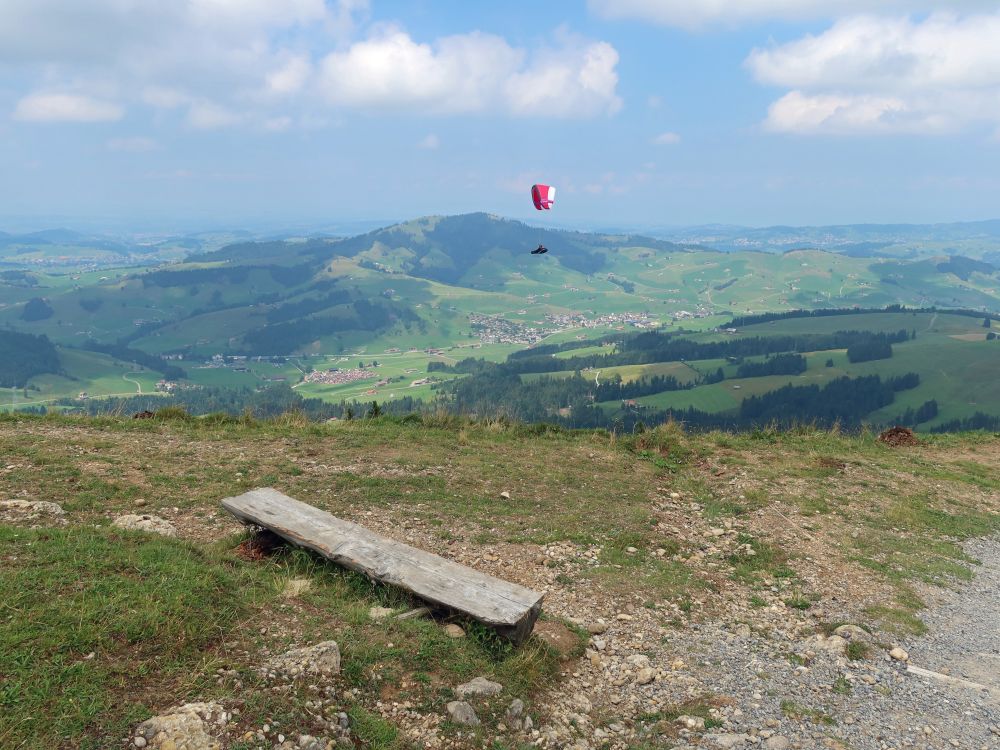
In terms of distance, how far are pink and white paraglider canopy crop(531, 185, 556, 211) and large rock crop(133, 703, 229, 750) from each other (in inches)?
904

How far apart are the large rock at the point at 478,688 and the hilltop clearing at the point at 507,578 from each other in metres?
0.05

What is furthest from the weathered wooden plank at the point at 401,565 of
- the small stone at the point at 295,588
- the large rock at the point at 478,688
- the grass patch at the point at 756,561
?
the grass patch at the point at 756,561

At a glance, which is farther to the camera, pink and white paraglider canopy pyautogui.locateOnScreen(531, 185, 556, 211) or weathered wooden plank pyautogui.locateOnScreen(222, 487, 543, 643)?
pink and white paraglider canopy pyautogui.locateOnScreen(531, 185, 556, 211)

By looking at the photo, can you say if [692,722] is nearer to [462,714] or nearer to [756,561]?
[462,714]

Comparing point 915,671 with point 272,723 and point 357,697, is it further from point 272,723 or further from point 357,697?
point 272,723

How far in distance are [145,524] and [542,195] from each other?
818 inches

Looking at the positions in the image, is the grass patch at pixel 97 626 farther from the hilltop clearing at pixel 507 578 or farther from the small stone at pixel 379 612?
the small stone at pixel 379 612

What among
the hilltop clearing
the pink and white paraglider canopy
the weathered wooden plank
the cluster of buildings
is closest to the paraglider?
the pink and white paraglider canopy

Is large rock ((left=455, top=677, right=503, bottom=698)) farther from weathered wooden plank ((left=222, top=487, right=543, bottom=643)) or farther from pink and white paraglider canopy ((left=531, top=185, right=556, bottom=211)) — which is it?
pink and white paraglider canopy ((left=531, top=185, right=556, bottom=211))

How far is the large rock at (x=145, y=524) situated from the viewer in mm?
8953

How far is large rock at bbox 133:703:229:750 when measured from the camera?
4.67 meters

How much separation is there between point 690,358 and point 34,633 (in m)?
175

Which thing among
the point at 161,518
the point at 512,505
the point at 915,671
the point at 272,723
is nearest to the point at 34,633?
the point at 272,723

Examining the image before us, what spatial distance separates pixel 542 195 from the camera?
81.4ft
